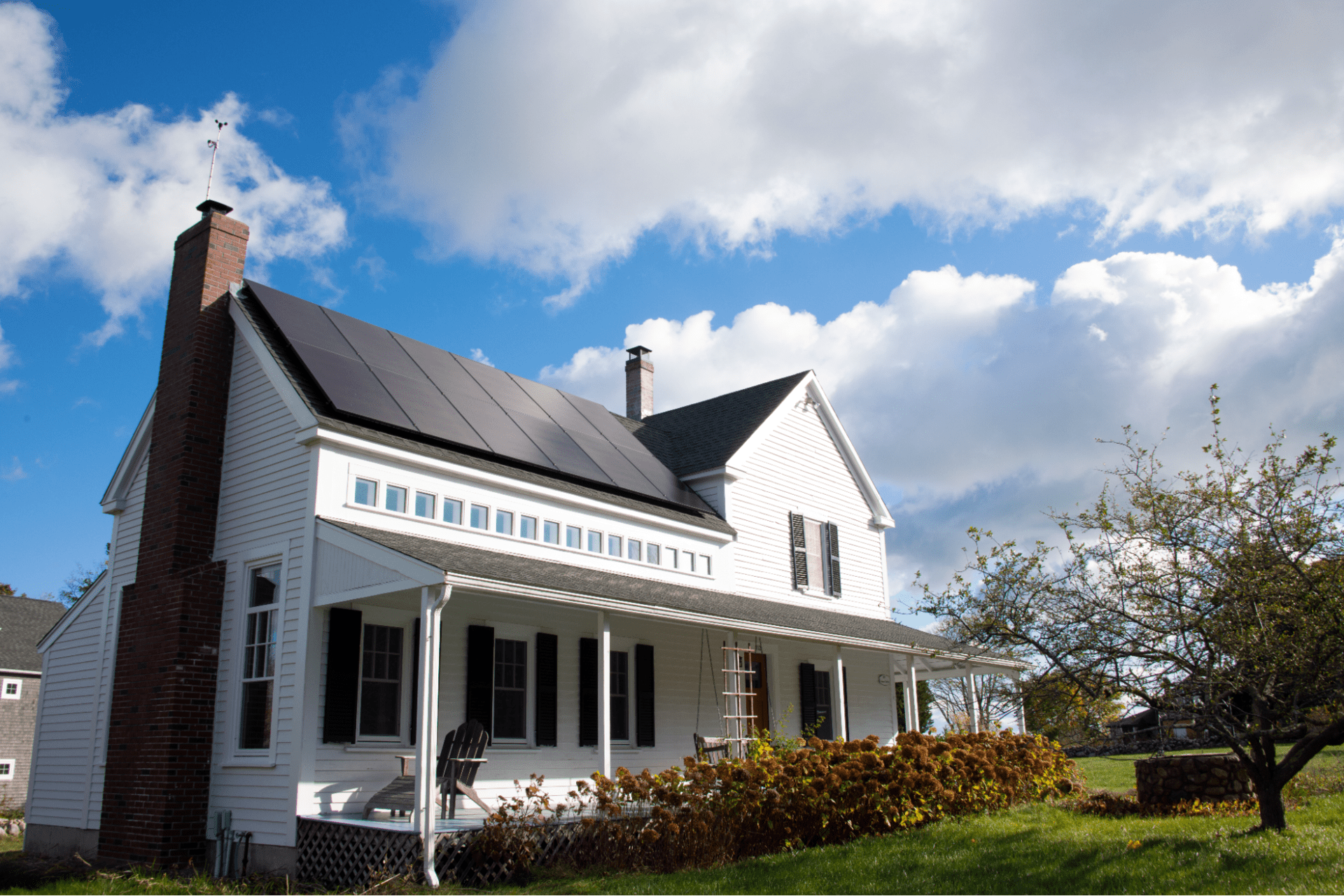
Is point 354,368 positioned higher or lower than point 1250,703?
higher

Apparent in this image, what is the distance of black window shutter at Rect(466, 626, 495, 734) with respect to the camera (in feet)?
37.3

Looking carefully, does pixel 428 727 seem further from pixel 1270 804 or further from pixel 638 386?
pixel 638 386

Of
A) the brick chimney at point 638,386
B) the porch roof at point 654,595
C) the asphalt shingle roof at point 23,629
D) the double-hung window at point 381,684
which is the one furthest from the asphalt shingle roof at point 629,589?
the asphalt shingle roof at point 23,629

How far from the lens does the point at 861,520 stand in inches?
805

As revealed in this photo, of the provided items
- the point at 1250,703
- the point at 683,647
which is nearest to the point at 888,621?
the point at 683,647

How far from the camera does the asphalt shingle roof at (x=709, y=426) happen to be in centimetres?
1788

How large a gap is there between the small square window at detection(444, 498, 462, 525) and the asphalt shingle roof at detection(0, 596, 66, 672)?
20.6 meters

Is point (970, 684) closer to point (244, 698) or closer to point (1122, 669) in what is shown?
point (1122, 669)

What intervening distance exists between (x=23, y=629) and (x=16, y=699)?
2455 millimetres

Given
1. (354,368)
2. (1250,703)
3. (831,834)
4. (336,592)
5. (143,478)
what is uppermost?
(354,368)

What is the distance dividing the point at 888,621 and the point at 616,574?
25.8 ft

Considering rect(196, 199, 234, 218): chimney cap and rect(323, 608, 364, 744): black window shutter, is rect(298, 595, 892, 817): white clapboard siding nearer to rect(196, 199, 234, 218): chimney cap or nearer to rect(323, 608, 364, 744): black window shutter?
rect(323, 608, 364, 744): black window shutter

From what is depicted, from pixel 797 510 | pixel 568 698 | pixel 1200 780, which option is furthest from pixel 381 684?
pixel 797 510

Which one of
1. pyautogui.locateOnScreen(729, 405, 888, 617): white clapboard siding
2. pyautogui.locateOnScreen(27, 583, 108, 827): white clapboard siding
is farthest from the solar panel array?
pyautogui.locateOnScreen(27, 583, 108, 827): white clapboard siding
